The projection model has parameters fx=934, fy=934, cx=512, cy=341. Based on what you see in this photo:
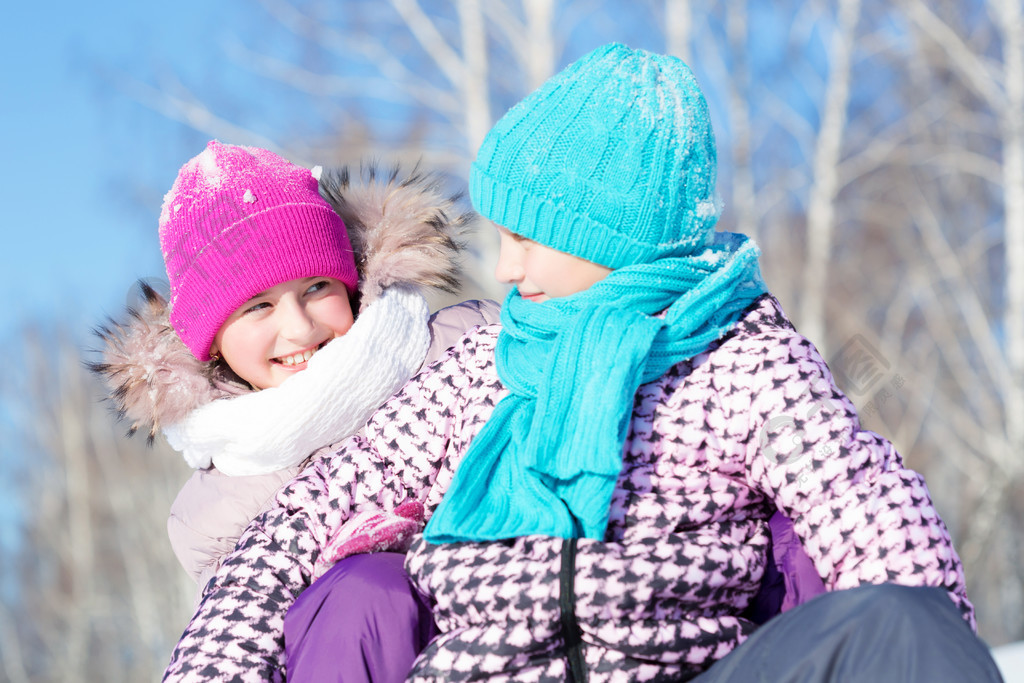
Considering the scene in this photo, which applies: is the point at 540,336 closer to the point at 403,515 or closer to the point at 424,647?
the point at 403,515

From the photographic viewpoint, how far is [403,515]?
1.87 metres

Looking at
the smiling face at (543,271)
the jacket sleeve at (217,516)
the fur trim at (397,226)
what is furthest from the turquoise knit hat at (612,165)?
the jacket sleeve at (217,516)

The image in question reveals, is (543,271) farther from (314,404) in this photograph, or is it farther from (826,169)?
(826,169)

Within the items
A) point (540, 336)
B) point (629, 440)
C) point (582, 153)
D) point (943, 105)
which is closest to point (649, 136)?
point (582, 153)

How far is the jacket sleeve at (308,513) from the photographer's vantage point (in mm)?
1727

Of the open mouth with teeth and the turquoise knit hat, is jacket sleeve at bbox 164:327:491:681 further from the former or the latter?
the turquoise knit hat

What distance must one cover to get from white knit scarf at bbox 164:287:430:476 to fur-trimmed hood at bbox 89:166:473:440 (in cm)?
5

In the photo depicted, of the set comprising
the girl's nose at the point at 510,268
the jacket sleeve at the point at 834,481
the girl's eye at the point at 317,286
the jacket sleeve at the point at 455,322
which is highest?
the girl's eye at the point at 317,286

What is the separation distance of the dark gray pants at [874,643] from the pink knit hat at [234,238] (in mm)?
1344

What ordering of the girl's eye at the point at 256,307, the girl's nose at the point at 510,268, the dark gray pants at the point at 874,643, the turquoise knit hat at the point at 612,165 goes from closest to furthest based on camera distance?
the dark gray pants at the point at 874,643, the turquoise knit hat at the point at 612,165, the girl's nose at the point at 510,268, the girl's eye at the point at 256,307

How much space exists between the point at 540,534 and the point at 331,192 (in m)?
1.20

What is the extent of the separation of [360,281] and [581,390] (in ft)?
2.89

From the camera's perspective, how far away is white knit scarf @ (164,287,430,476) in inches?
81.3

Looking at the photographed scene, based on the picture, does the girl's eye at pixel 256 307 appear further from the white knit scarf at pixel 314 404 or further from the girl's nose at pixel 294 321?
the white knit scarf at pixel 314 404
